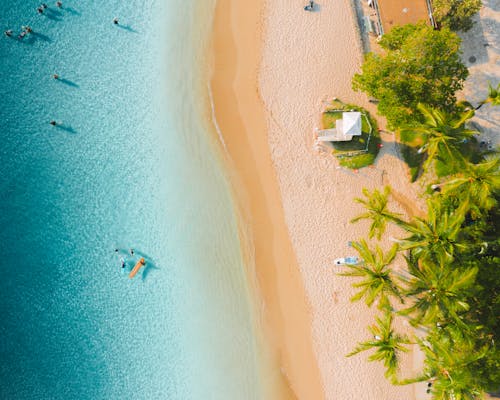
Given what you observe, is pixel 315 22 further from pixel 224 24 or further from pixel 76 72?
pixel 76 72

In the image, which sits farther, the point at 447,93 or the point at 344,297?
the point at 344,297

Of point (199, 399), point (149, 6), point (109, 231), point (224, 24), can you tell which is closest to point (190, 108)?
point (224, 24)

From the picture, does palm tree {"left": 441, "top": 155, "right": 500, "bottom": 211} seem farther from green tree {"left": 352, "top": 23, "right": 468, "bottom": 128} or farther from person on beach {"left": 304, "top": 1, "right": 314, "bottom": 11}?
person on beach {"left": 304, "top": 1, "right": 314, "bottom": 11}

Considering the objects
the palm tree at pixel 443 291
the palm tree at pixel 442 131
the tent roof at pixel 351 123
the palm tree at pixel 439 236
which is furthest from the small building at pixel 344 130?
the palm tree at pixel 443 291

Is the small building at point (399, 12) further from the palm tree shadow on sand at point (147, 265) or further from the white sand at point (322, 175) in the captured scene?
the palm tree shadow on sand at point (147, 265)

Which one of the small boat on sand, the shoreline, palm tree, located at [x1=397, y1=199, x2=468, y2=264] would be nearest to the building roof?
the shoreline

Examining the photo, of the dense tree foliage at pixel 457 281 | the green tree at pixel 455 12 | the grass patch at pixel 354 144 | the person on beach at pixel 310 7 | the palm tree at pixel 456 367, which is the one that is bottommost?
the palm tree at pixel 456 367

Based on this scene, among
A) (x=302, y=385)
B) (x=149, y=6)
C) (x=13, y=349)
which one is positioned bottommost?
(x=302, y=385)

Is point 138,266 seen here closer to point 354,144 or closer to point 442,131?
point 354,144
